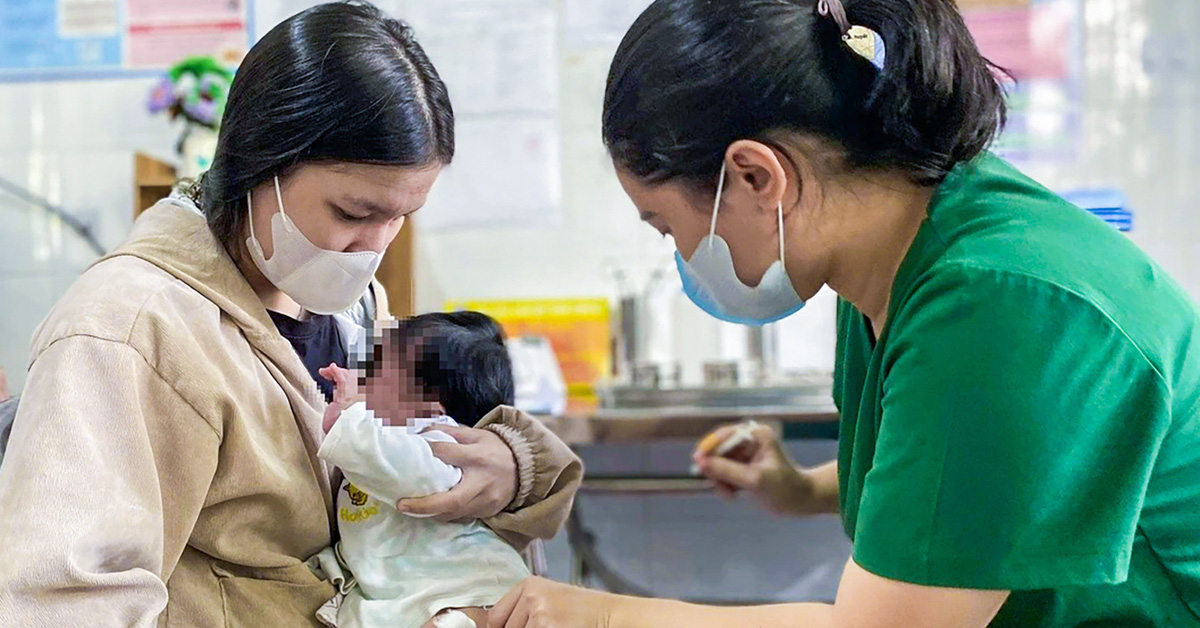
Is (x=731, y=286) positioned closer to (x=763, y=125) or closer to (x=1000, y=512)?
(x=763, y=125)

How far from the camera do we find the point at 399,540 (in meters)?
0.94

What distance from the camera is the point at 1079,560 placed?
0.70m

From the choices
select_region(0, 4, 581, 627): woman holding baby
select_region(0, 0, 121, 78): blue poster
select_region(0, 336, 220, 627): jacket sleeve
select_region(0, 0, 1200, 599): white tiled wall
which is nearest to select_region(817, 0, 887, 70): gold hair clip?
select_region(0, 4, 581, 627): woman holding baby

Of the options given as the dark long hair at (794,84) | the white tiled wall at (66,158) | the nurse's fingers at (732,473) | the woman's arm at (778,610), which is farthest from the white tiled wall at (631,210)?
the dark long hair at (794,84)

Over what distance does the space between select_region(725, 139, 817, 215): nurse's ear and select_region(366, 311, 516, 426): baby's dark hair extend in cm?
25

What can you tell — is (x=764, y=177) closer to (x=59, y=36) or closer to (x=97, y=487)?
(x=97, y=487)

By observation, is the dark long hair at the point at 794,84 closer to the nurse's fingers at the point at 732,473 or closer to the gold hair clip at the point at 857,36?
the gold hair clip at the point at 857,36

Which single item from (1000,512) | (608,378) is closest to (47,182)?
(608,378)

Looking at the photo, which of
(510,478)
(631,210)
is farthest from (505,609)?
(631,210)

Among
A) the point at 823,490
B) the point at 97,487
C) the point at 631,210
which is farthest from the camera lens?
the point at 631,210

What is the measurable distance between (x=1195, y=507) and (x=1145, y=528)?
0.12 ft

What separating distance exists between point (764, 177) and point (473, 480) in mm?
379

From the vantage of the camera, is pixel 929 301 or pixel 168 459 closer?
pixel 929 301

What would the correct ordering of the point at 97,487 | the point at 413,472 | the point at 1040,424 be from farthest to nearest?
1. the point at 413,472
2. the point at 97,487
3. the point at 1040,424
